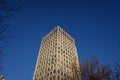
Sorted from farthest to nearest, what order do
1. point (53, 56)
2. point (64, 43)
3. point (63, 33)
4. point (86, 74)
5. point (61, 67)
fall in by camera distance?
point (63, 33)
point (64, 43)
point (53, 56)
point (61, 67)
point (86, 74)

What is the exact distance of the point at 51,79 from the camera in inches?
1944

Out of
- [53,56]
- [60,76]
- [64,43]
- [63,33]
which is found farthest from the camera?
[63,33]

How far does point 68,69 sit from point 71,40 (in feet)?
58.1

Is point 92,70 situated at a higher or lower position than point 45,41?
lower

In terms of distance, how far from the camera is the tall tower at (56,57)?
51188mm

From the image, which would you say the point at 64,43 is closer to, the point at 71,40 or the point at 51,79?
the point at 71,40

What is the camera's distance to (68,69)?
177ft

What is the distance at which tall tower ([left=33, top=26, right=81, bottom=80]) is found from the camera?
51188 millimetres

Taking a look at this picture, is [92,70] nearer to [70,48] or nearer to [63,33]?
[70,48]

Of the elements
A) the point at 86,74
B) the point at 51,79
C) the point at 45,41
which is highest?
the point at 45,41

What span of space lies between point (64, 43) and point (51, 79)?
17748mm

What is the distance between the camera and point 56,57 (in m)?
54.7

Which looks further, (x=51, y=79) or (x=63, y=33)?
(x=63, y=33)

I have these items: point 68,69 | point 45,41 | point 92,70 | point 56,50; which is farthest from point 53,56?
point 92,70
